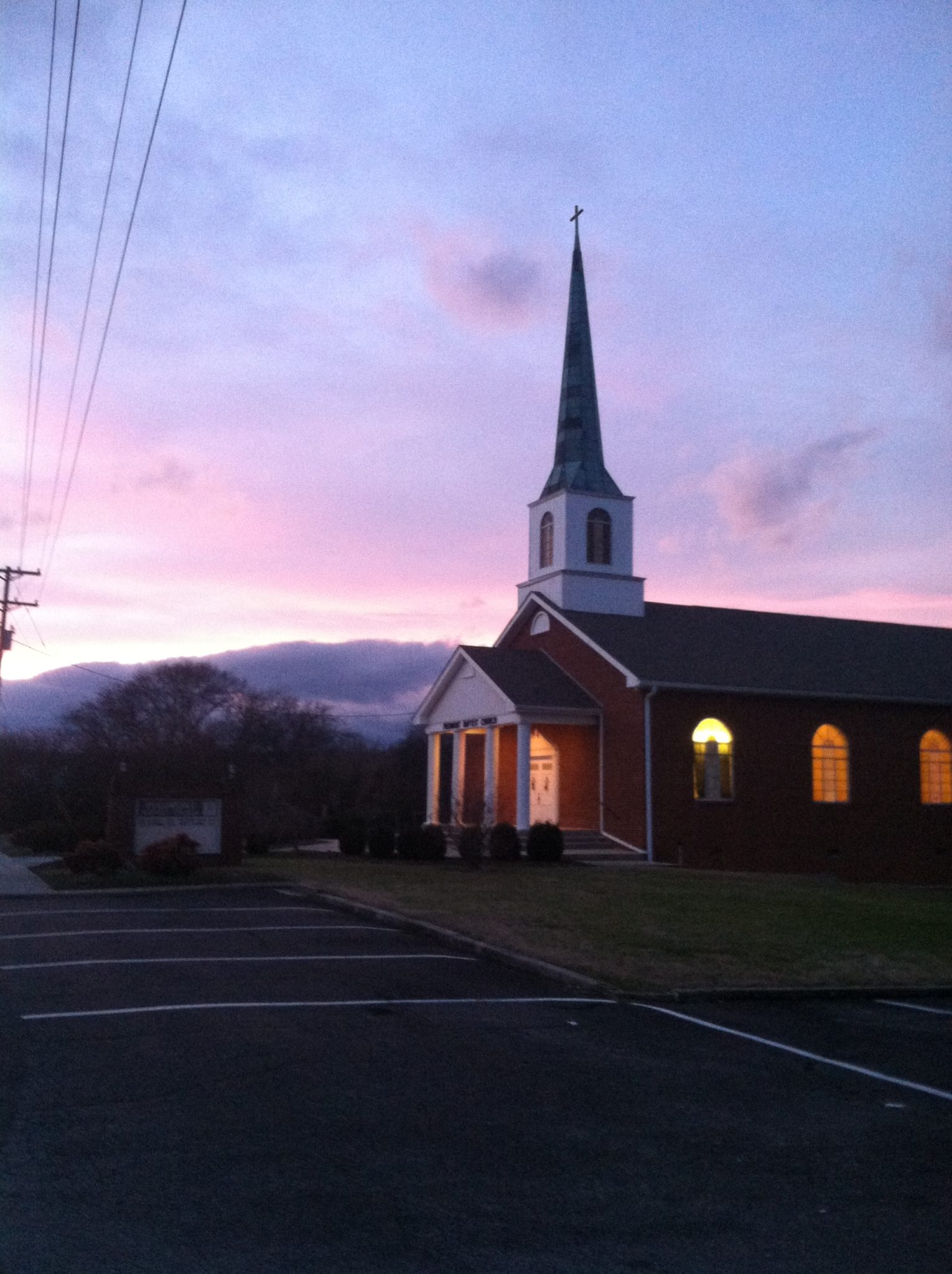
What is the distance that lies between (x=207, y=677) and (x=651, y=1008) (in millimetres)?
72983

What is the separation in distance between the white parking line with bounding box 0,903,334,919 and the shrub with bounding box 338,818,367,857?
36.9 ft

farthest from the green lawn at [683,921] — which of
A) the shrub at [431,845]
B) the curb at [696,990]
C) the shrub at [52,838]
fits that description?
the shrub at [52,838]

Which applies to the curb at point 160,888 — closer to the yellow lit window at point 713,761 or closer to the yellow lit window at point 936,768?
the yellow lit window at point 713,761

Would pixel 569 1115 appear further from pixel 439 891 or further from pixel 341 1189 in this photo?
pixel 439 891

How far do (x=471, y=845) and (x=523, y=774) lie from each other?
411 centimetres

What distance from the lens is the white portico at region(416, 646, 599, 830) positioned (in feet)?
97.0

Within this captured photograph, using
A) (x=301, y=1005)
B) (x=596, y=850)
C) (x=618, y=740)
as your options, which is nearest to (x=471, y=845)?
(x=596, y=850)

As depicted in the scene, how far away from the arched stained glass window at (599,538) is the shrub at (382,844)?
33.6ft

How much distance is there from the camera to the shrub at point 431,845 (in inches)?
1080

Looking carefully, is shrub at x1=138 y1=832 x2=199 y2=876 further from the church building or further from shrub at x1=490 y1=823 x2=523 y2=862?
the church building

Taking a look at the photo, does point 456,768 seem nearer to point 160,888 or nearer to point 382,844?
point 382,844

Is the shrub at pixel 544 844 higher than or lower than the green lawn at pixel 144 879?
higher

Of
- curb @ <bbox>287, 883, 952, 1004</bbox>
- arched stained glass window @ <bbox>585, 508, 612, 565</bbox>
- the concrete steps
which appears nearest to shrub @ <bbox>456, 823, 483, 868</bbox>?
the concrete steps

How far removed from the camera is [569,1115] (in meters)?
6.46
